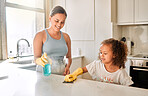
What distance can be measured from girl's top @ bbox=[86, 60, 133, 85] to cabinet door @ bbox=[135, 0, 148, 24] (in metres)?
1.85

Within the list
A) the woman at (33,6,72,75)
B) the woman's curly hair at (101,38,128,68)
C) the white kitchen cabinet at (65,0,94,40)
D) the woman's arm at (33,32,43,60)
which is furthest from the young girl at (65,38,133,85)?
the white kitchen cabinet at (65,0,94,40)

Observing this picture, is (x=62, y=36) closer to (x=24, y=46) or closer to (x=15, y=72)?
(x=15, y=72)

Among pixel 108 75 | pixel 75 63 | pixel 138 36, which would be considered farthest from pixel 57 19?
pixel 138 36

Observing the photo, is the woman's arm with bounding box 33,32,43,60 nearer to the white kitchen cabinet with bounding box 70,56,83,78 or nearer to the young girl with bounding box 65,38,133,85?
the young girl with bounding box 65,38,133,85

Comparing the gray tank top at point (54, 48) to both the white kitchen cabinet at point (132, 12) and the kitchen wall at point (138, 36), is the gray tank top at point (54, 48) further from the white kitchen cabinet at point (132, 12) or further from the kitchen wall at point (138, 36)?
the kitchen wall at point (138, 36)

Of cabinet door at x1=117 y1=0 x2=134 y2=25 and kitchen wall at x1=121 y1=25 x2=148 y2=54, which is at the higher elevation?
cabinet door at x1=117 y1=0 x2=134 y2=25

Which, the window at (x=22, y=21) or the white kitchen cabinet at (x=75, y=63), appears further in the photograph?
the white kitchen cabinet at (x=75, y=63)

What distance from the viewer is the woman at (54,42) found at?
1437 millimetres

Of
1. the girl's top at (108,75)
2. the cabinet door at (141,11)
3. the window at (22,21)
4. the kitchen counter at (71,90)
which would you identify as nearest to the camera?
the kitchen counter at (71,90)

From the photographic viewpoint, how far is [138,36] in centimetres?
327

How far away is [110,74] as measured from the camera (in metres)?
1.42

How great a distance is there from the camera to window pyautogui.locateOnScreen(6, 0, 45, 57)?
2982 mm

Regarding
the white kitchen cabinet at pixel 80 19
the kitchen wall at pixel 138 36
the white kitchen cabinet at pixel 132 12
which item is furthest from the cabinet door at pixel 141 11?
the white kitchen cabinet at pixel 80 19

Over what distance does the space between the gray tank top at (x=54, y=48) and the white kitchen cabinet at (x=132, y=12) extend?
196 cm
